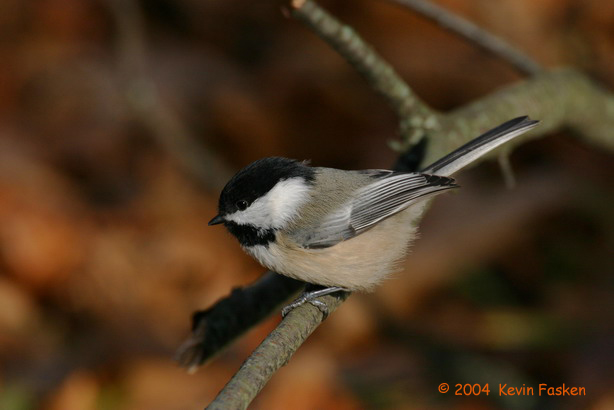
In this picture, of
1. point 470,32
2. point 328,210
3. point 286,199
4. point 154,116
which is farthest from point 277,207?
point 154,116

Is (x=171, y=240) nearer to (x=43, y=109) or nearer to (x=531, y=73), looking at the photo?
(x=43, y=109)

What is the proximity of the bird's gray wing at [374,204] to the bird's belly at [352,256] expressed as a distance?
0.03m

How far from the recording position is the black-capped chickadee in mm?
1687

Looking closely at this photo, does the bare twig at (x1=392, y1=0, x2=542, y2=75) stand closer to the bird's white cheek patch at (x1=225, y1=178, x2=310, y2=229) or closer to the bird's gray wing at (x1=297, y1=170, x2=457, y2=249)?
the bird's gray wing at (x1=297, y1=170, x2=457, y2=249)

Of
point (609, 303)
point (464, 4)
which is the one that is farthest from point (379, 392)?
point (464, 4)

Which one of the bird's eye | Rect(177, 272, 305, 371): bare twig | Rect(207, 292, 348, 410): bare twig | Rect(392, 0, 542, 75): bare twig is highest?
Rect(392, 0, 542, 75): bare twig

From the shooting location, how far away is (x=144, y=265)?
290 centimetres

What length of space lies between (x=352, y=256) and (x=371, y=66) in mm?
496

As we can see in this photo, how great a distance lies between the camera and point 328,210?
1768 mm

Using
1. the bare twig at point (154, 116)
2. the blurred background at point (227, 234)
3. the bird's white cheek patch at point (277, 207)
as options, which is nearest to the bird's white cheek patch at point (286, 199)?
the bird's white cheek patch at point (277, 207)

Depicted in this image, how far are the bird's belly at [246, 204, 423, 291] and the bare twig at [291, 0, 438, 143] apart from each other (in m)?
0.23

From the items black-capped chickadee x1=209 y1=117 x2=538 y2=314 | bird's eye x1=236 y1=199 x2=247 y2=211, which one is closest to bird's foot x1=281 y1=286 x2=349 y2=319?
black-capped chickadee x1=209 y1=117 x2=538 y2=314

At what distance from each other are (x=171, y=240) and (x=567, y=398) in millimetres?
1695

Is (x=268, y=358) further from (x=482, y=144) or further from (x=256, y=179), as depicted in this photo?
(x=482, y=144)
